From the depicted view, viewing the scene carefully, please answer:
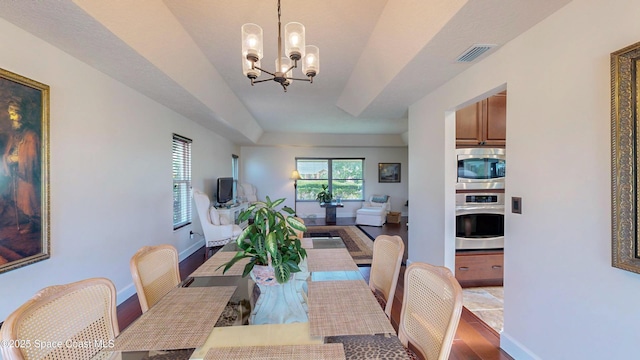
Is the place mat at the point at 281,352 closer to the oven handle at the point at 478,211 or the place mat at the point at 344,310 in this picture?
the place mat at the point at 344,310

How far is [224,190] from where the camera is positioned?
223 inches

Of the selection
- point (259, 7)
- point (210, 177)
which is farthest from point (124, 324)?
point (210, 177)

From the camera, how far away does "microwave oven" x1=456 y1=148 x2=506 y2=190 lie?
2.87m

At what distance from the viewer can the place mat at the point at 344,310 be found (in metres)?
1.02

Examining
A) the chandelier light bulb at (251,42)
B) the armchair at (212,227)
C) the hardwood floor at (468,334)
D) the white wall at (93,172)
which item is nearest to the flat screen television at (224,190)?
the armchair at (212,227)

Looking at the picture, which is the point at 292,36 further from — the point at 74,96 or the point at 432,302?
the point at 74,96

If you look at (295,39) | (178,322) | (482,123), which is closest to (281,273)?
(178,322)

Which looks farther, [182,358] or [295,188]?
[295,188]

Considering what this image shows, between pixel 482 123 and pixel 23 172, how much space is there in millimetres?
4067

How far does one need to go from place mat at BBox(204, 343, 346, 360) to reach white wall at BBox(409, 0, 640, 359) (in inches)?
57.2

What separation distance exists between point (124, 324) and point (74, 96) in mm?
2024

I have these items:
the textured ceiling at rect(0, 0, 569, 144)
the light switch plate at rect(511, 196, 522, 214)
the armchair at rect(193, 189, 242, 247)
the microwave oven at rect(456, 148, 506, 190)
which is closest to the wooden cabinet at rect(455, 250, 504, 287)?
the microwave oven at rect(456, 148, 506, 190)

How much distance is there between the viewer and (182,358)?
871mm

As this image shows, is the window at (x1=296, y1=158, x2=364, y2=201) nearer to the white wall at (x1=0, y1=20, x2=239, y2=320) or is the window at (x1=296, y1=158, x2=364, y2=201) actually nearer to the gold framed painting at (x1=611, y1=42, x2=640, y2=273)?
the white wall at (x1=0, y1=20, x2=239, y2=320)
